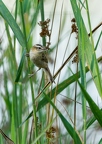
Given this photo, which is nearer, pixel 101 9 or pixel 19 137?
pixel 19 137

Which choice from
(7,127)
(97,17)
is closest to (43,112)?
(7,127)

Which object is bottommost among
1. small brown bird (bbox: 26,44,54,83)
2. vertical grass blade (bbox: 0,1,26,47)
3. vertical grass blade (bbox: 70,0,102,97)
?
vertical grass blade (bbox: 70,0,102,97)

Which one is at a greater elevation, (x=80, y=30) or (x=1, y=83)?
(x=1, y=83)

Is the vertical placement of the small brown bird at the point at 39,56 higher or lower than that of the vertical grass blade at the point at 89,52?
higher

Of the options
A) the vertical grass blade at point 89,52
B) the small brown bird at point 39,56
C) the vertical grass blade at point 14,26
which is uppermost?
the vertical grass blade at point 14,26

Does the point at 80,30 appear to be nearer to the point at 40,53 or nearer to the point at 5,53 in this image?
the point at 40,53

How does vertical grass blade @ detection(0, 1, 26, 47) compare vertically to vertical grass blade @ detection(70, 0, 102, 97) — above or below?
above

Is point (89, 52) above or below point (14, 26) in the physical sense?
below

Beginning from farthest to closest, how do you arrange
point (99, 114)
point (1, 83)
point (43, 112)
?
point (1, 83) → point (43, 112) → point (99, 114)

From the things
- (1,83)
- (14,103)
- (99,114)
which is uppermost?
(1,83)

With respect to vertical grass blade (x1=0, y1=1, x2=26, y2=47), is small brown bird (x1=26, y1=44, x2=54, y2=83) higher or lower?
lower

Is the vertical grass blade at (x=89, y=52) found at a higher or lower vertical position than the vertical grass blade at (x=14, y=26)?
lower
